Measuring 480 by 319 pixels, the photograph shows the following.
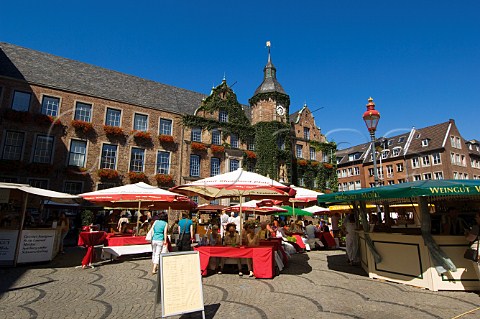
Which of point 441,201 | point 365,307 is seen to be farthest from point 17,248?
point 441,201

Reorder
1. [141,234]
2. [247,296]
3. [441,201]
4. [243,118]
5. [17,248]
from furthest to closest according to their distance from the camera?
1. [243,118]
2. [141,234]
3. [441,201]
4. [17,248]
5. [247,296]

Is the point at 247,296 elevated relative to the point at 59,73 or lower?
lower

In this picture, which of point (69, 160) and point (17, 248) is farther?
point (69, 160)

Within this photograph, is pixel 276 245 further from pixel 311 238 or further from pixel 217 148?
pixel 217 148

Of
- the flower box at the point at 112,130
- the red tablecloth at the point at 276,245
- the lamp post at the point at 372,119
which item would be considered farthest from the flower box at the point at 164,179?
the lamp post at the point at 372,119

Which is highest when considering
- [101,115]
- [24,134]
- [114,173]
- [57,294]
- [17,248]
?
[101,115]

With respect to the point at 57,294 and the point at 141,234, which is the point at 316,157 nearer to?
the point at 141,234

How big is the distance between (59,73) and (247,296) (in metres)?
27.1

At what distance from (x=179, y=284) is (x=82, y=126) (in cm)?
2265

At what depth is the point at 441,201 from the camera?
1155cm

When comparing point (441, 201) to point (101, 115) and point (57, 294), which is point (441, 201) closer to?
point (57, 294)

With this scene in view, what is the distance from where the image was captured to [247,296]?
20.7 ft

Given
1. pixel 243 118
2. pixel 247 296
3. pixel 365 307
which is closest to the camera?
pixel 365 307

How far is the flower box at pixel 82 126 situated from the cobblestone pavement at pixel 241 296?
647 inches
